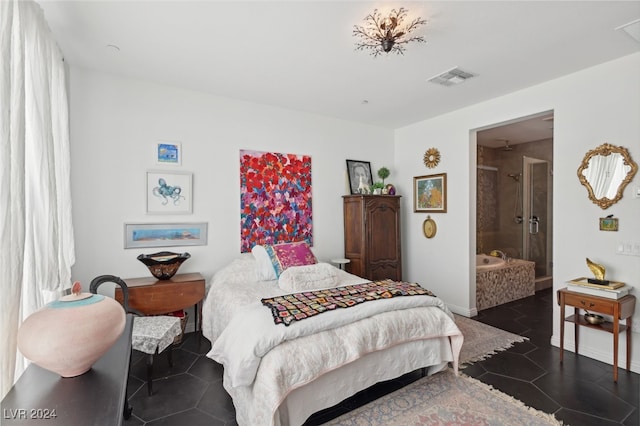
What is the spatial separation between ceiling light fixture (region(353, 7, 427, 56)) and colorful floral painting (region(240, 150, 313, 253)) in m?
1.94

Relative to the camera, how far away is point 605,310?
2602 mm

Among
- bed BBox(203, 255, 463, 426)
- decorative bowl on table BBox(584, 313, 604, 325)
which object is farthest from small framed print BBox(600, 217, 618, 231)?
bed BBox(203, 255, 463, 426)

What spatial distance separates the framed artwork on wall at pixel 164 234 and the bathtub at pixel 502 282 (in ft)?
12.3

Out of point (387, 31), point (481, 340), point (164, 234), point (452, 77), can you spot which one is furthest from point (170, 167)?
point (481, 340)

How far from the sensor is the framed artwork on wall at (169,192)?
334 cm

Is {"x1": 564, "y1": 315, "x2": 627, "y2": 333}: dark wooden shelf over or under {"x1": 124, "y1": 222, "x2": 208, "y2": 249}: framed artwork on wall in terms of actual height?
under

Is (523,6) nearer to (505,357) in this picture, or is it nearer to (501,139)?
(505,357)

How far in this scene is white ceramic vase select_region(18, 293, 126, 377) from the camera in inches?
42.6

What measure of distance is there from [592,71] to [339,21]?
8.57 ft

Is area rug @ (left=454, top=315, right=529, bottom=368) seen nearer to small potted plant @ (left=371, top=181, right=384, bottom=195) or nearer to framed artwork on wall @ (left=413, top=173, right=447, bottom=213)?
framed artwork on wall @ (left=413, top=173, right=447, bottom=213)

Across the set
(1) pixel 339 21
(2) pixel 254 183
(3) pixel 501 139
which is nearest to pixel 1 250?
(1) pixel 339 21

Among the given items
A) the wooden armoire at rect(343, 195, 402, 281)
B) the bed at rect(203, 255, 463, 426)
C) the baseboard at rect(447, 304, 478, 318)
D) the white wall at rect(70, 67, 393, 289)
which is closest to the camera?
the bed at rect(203, 255, 463, 426)

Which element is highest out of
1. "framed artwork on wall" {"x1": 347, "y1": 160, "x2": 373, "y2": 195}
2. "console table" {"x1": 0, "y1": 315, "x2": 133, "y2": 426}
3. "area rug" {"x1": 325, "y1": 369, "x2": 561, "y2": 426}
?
"framed artwork on wall" {"x1": 347, "y1": 160, "x2": 373, "y2": 195}

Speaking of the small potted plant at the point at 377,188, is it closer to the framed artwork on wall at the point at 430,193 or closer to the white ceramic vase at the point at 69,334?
the framed artwork on wall at the point at 430,193
